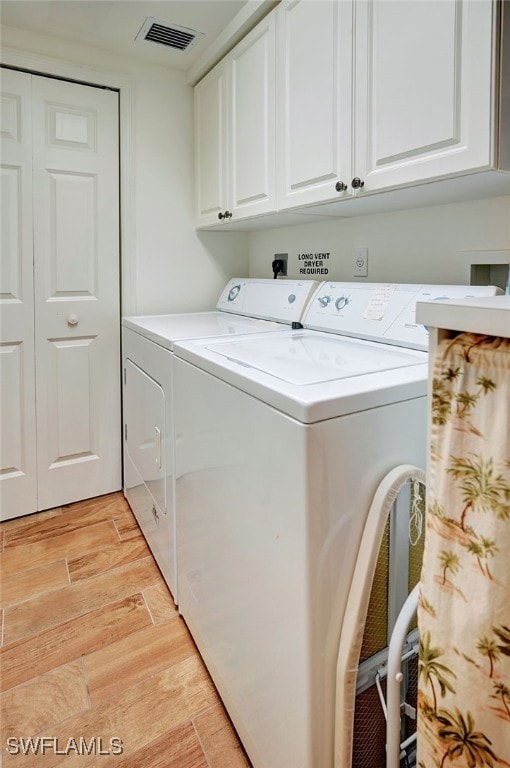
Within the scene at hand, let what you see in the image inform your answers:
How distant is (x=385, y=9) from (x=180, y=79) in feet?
5.01

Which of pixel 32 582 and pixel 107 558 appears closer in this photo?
pixel 32 582

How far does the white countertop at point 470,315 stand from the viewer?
2.05 feet

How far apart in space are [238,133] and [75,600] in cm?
200

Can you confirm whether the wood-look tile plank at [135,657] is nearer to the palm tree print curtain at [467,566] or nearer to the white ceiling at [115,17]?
the palm tree print curtain at [467,566]

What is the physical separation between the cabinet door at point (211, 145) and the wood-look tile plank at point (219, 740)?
196cm

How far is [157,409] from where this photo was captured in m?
1.68

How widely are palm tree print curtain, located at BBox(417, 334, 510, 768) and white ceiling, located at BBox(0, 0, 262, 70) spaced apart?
1807mm

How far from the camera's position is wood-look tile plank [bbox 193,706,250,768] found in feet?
3.73

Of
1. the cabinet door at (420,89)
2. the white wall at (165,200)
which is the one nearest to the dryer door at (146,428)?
the white wall at (165,200)

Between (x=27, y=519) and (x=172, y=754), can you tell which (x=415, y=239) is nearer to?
(x=172, y=754)

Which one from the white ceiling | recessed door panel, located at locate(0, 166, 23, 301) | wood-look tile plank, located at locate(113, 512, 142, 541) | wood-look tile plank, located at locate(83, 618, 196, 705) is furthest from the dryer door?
the white ceiling

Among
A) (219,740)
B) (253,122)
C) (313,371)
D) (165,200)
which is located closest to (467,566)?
(313,371)

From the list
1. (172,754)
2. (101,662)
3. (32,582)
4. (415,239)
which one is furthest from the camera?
(32,582)

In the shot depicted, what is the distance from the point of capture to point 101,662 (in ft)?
4.74
